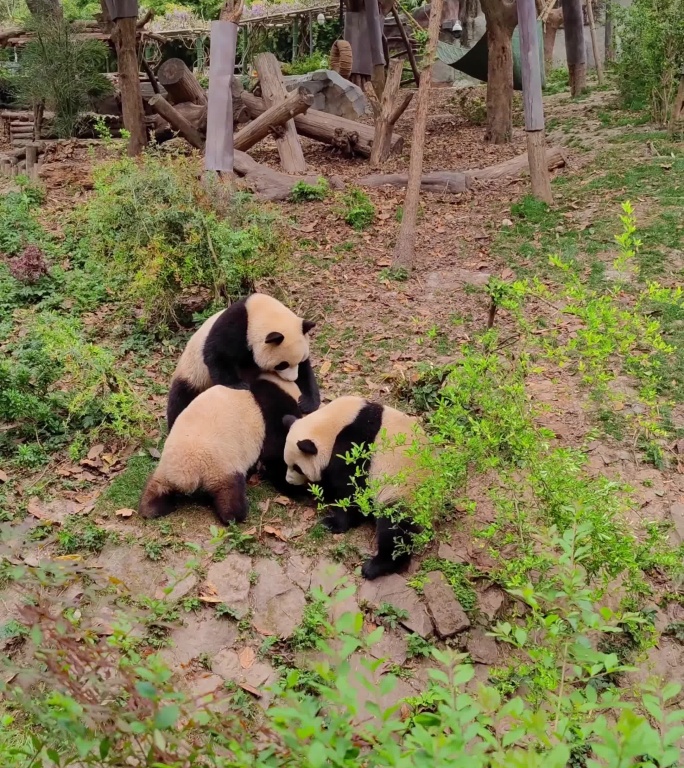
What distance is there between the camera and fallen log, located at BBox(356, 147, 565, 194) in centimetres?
906

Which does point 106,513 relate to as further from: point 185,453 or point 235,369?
point 235,369

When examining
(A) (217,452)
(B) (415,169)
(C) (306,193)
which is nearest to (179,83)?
(C) (306,193)

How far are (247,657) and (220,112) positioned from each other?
552cm

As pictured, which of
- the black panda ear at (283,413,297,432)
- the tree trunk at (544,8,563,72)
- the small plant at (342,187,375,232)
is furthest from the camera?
the tree trunk at (544,8,563,72)

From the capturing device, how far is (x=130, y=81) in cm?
953

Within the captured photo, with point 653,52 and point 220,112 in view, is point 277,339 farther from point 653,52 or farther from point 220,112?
point 653,52

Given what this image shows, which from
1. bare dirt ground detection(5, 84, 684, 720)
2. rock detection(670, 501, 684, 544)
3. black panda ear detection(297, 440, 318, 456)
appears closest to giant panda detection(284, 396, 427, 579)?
black panda ear detection(297, 440, 318, 456)

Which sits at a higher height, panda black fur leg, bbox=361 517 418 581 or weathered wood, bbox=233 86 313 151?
weathered wood, bbox=233 86 313 151

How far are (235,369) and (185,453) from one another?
760mm

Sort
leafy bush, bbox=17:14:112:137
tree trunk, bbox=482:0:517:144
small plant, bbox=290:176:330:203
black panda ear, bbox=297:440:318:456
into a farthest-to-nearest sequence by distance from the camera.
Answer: leafy bush, bbox=17:14:112:137 → tree trunk, bbox=482:0:517:144 → small plant, bbox=290:176:330:203 → black panda ear, bbox=297:440:318:456

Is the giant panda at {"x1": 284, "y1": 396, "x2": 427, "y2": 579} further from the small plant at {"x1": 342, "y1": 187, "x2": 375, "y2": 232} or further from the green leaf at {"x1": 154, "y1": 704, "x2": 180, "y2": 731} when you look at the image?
the small plant at {"x1": 342, "y1": 187, "x2": 375, "y2": 232}

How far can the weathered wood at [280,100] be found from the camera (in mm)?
9789

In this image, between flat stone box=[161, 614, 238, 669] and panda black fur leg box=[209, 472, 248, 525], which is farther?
panda black fur leg box=[209, 472, 248, 525]

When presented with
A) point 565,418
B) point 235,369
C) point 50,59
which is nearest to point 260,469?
point 235,369
